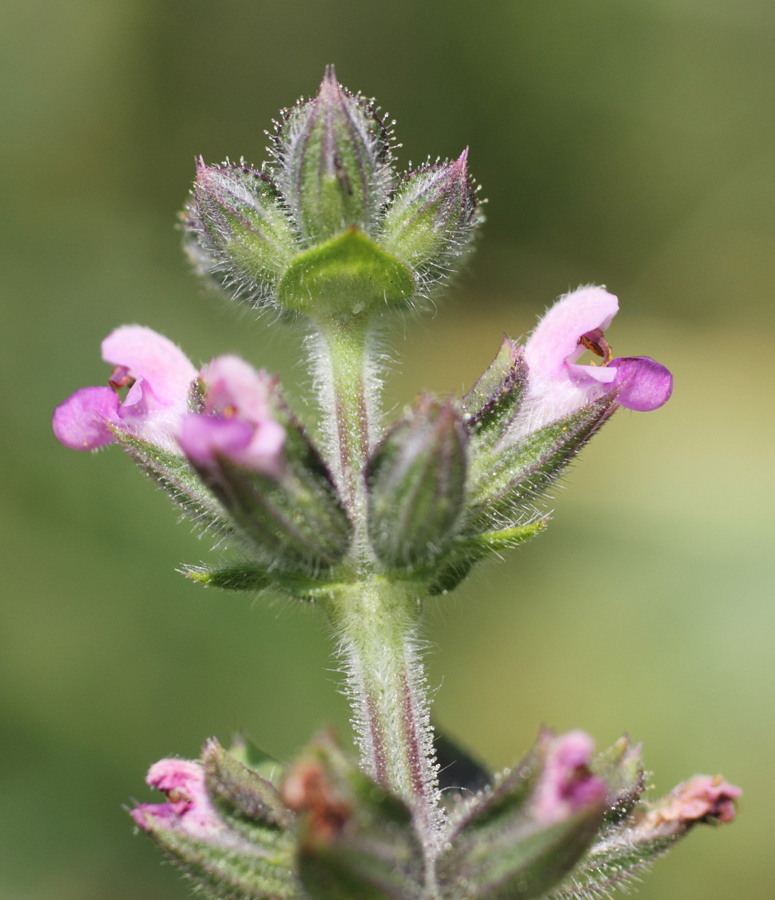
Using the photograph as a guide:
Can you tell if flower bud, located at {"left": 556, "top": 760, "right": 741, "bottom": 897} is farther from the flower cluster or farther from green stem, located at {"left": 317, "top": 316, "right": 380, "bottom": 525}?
green stem, located at {"left": 317, "top": 316, "right": 380, "bottom": 525}

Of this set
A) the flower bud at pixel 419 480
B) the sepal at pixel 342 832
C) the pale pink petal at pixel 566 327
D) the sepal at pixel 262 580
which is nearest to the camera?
the sepal at pixel 342 832

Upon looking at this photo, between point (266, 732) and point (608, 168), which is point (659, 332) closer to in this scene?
point (608, 168)

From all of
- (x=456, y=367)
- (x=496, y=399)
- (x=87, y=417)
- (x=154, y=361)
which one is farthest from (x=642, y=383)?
(x=456, y=367)

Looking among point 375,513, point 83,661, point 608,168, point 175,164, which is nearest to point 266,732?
point 83,661

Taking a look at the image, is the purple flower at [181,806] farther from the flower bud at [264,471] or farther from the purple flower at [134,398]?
the purple flower at [134,398]

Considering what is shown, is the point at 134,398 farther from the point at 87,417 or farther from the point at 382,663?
the point at 382,663

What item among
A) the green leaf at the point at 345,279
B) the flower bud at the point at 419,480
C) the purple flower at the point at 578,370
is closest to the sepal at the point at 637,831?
the flower bud at the point at 419,480

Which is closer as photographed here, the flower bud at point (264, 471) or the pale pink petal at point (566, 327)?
the flower bud at point (264, 471)
